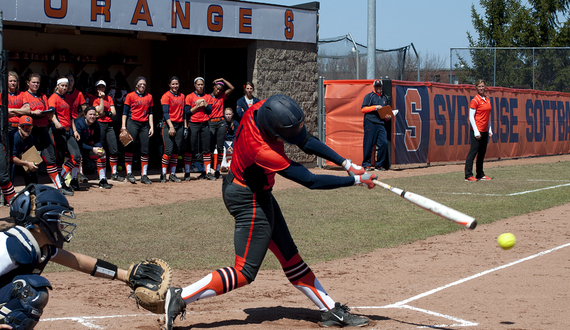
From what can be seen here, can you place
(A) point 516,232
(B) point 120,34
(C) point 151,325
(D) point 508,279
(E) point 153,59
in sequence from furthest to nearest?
(E) point 153,59 → (B) point 120,34 → (A) point 516,232 → (D) point 508,279 → (C) point 151,325

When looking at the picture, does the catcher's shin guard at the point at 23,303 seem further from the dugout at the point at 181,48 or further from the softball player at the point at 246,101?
the softball player at the point at 246,101

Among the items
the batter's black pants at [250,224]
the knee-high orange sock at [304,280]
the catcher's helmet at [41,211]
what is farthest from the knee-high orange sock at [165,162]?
the catcher's helmet at [41,211]

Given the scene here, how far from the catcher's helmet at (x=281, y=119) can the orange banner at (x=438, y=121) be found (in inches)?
510

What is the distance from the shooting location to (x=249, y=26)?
16281 mm

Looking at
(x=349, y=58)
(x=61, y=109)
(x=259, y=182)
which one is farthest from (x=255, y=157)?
(x=349, y=58)

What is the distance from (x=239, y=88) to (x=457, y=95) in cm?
726

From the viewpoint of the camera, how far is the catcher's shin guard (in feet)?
11.1

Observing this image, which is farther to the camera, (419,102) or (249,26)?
(419,102)

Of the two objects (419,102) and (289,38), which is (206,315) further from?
(419,102)

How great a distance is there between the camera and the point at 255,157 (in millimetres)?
4445

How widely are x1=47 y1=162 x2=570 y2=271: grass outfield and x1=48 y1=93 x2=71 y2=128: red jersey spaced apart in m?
2.87

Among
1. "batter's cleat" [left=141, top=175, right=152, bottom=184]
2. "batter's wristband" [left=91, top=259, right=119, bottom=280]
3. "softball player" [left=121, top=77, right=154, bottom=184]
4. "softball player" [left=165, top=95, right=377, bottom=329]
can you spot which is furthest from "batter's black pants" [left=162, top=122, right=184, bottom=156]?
"batter's wristband" [left=91, top=259, right=119, bottom=280]

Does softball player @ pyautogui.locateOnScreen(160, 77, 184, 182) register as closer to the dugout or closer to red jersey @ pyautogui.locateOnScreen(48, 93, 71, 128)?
the dugout

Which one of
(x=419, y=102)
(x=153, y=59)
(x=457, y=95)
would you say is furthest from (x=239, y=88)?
(x=457, y=95)
